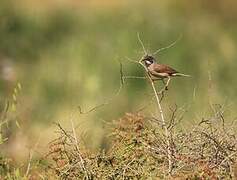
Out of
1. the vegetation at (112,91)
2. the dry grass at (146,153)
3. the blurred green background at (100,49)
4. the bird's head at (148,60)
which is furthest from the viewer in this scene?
the blurred green background at (100,49)

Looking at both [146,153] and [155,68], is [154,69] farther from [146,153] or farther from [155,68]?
[146,153]

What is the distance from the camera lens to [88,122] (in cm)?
799

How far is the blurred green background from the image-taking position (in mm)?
8953

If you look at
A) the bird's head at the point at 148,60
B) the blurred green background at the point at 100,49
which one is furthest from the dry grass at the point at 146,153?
the blurred green background at the point at 100,49

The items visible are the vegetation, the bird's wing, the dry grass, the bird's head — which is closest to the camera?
the dry grass

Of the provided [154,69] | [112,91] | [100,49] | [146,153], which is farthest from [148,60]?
[100,49]

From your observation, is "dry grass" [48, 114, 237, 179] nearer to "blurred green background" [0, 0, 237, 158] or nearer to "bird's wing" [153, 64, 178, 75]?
"bird's wing" [153, 64, 178, 75]

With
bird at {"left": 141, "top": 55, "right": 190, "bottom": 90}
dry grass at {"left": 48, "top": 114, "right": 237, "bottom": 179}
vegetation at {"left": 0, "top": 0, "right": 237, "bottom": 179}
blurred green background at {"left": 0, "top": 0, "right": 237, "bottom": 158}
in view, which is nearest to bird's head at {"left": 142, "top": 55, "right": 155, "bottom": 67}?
bird at {"left": 141, "top": 55, "right": 190, "bottom": 90}

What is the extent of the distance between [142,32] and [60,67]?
990 mm

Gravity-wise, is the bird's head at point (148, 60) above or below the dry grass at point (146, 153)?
above

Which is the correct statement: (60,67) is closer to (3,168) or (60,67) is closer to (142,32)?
(142,32)

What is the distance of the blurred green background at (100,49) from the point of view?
8.95 meters

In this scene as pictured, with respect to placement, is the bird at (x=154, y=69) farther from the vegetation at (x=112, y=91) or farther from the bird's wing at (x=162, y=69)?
the vegetation at (x=112, y=91)

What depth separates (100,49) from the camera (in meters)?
10.4
